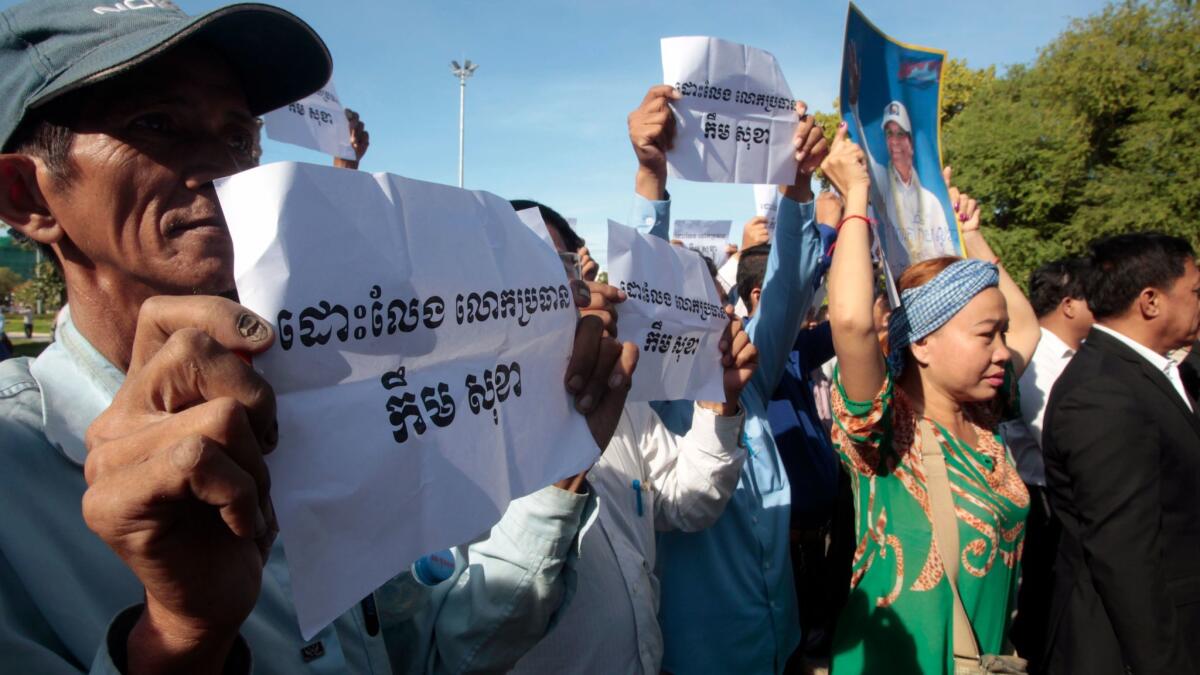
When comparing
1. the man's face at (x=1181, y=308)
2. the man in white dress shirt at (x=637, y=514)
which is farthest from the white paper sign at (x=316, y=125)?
the man's face at (x=1181, y=308)

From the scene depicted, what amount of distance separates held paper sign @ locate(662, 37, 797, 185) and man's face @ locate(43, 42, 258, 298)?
165 centimetres

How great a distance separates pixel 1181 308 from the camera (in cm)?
356

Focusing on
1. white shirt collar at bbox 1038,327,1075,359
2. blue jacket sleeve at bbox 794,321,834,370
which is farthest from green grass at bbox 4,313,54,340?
white shirt collar at bbox 1038,327,1075,359

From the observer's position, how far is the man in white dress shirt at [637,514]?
1904 mm

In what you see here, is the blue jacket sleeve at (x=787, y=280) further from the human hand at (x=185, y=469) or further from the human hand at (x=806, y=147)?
the human hand at (x=185, y=469)

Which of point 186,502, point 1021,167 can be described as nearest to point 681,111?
point 186,502

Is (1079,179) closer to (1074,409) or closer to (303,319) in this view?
(1074,409)

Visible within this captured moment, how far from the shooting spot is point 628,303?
175cm

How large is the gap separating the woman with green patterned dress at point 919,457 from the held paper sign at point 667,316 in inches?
22.6

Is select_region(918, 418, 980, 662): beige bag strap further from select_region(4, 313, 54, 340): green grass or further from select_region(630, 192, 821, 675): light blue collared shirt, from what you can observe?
select_region(4, 313, 54, 340): green grass

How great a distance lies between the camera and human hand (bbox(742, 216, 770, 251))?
4.67m

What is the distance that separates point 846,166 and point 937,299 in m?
0.62

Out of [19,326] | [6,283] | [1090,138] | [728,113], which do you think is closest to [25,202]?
[728,113]

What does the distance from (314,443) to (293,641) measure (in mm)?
455
